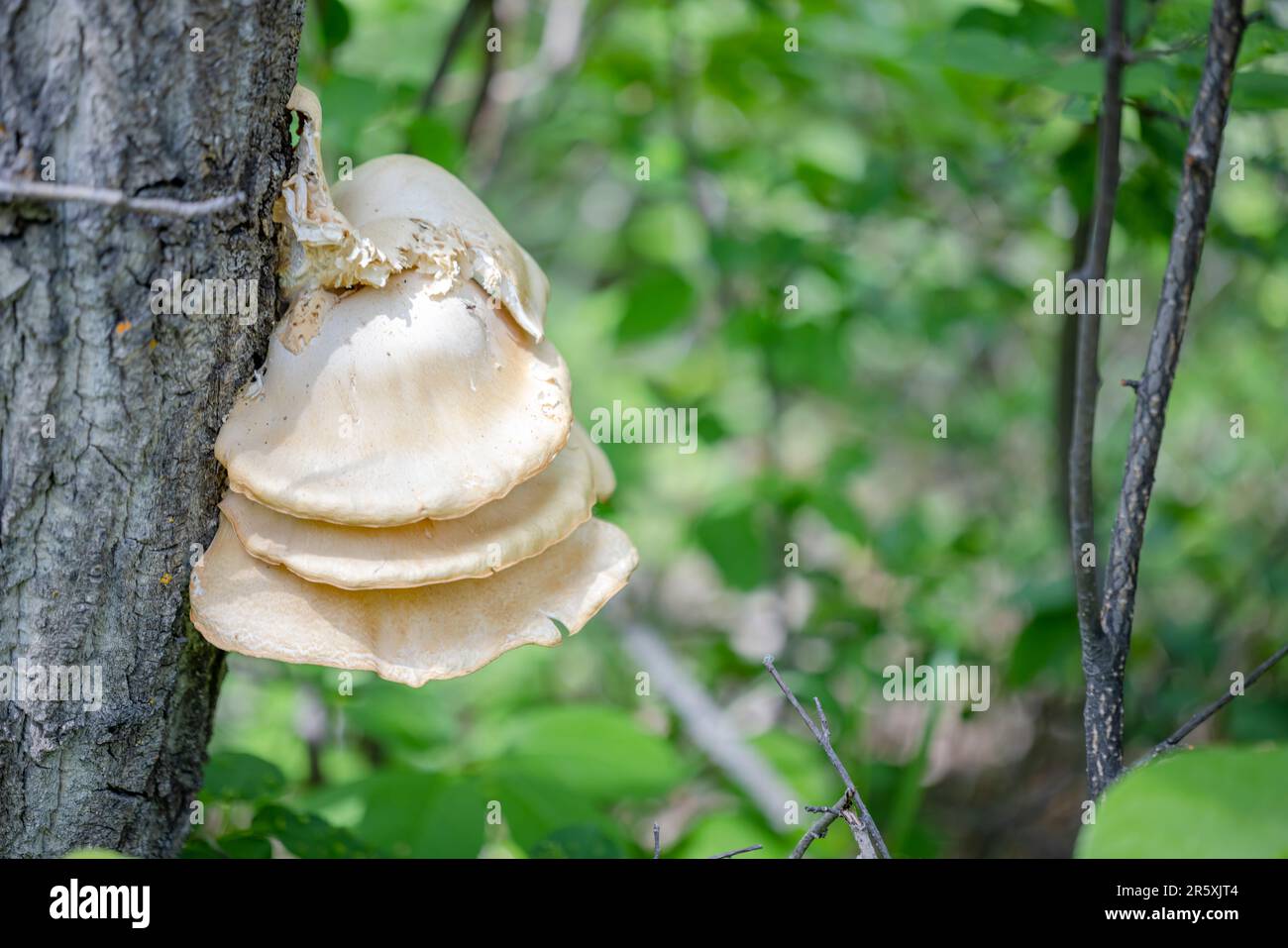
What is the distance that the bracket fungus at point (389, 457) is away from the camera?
1448 millimetres

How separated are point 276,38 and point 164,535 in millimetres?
753

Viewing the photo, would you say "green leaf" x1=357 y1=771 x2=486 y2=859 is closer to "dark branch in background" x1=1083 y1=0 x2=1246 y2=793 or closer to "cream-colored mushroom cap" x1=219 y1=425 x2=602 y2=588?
"cream-colored mushroom cap" x1=219 y1=425 x2=602 y2=588

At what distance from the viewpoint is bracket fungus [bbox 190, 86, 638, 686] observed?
4.75ft

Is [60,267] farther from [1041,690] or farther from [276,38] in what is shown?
[1041,690]

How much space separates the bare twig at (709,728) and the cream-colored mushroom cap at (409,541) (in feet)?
A: 6.57

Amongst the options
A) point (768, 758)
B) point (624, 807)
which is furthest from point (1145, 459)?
point (624, 807)

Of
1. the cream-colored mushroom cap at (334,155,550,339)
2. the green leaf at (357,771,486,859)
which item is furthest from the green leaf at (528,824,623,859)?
the cream-colored mushroom cap at (334,155,550,339)

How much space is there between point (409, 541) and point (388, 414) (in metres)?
0.20

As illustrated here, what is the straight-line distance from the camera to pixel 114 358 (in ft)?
4.46

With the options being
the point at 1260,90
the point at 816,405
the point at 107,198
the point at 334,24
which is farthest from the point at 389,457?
the point at 816,405

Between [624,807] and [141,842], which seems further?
[624,807]

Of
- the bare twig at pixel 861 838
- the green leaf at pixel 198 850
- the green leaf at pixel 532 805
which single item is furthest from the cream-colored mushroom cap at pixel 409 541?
the green leaf at pixel 532 805

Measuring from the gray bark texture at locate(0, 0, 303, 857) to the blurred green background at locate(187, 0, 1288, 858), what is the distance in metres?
0.44

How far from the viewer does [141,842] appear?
5.62 ft
